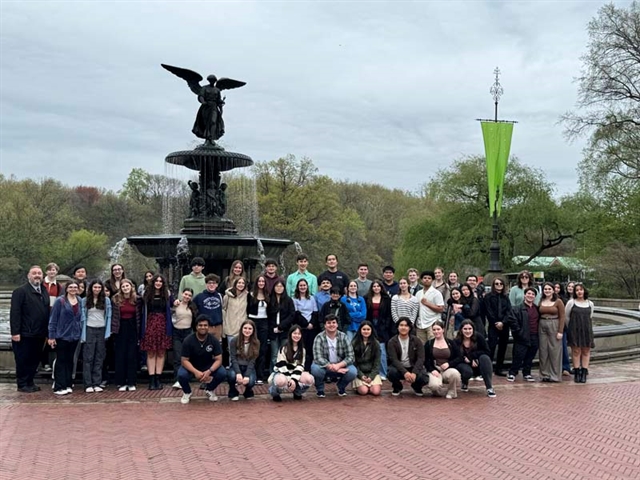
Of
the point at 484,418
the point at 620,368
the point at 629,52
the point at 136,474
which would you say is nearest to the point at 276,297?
the point at 484,418

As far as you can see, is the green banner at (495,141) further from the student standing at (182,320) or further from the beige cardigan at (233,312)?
the student standing at (182,320)

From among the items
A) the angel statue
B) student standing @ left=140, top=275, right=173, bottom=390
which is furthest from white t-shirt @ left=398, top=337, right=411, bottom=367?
the angel statue

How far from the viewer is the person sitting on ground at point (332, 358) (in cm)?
960

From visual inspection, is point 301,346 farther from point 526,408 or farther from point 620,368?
point 620,368

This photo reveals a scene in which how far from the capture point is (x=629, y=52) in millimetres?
33219

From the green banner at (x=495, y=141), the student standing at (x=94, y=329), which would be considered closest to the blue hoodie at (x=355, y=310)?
the student standing at (x=94, y=329)

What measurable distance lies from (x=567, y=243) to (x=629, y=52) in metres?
26.6

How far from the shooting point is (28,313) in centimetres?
992

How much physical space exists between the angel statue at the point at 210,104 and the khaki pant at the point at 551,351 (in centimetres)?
951

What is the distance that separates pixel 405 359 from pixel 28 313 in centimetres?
605

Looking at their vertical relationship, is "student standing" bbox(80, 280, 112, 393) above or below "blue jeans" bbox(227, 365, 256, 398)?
above

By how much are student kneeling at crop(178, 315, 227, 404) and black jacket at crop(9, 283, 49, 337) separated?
8.41 feet

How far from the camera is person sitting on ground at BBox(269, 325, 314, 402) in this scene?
30.5 ft

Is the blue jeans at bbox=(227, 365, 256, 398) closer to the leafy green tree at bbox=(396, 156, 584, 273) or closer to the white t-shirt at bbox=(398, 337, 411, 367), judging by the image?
the white t-shirt at bbox=(398, 337, 411, 367)
